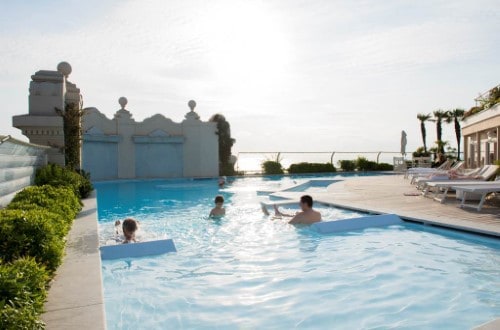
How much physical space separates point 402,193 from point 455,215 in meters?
4.01

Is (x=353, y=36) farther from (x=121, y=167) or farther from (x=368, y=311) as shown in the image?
(x=121, y=167)

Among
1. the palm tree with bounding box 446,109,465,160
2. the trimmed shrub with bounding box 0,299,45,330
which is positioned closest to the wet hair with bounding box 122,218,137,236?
the trimmed shrub with bounding box 0,299,45,330

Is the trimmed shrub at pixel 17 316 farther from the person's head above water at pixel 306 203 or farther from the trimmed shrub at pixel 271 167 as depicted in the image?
the trimmed shrub at pixel 271 167

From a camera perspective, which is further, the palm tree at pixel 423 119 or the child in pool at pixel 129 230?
the palm tree at pixel 423 119

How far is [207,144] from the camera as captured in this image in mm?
23094

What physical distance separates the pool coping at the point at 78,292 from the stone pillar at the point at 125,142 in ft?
54.9

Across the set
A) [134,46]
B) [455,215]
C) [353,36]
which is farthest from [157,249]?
[353,36]

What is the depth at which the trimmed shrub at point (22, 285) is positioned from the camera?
2176 mm

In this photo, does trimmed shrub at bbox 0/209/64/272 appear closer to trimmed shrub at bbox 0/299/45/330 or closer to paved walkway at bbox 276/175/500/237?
trimmed shrub at bbox 0/299/45/330

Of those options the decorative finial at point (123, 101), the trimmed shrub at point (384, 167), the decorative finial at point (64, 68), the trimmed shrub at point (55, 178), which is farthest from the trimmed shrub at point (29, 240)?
the trimmed shrub at point (384, 167)

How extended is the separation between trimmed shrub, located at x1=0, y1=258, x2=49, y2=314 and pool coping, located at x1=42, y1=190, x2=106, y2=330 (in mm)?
315

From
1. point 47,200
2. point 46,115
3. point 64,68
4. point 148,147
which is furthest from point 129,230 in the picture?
point 148,147

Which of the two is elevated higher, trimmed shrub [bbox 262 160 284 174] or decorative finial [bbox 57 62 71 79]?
decorative finial [bbox 57 62 71 79]

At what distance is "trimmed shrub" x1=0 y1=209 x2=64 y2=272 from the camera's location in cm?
334
